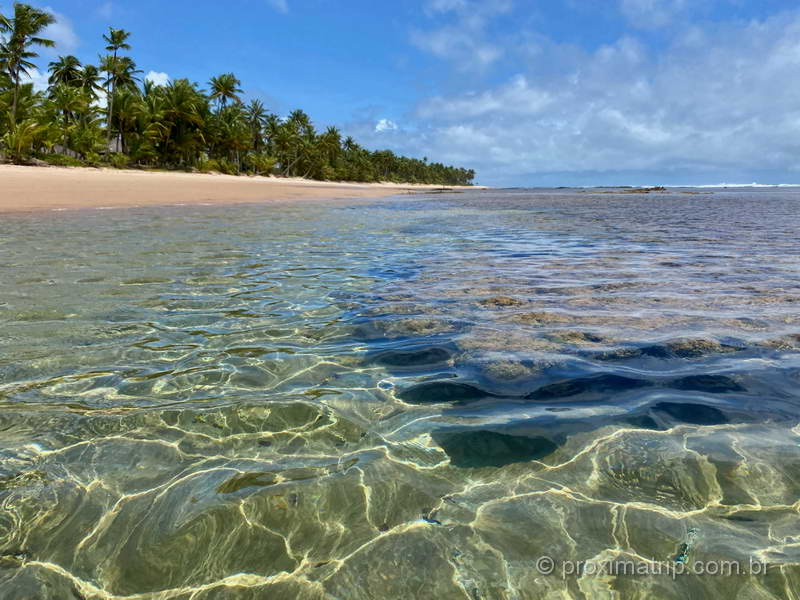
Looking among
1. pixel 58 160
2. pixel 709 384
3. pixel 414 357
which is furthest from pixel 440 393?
pixel 58 160

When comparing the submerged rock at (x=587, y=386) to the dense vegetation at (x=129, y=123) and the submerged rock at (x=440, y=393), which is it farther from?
the dense vegetation at (x=129, y=123)

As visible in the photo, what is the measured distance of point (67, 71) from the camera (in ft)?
178

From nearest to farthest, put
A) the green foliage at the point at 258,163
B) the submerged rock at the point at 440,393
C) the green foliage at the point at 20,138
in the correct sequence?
1. the submerged rock at the point at 440,393
2. the green foliage at the point at 20,138
3. the green foliage at the point at 258,163

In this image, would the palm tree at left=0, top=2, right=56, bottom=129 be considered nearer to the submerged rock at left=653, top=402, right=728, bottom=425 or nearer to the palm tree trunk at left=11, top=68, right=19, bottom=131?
the palm tree trunk at left=11, top=68, right=19, bottom=131

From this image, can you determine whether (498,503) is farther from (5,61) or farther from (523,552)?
(5,61)

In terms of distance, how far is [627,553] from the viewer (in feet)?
6.09

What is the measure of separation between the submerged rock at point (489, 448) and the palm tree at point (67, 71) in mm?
68601

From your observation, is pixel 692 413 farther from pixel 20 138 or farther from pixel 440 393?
pixel 20 138

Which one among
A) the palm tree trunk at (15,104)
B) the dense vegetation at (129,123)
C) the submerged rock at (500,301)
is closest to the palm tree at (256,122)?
the dense vegetation at (129,123)

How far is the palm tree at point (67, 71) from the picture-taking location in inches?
2127

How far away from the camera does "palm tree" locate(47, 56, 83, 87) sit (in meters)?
54.0

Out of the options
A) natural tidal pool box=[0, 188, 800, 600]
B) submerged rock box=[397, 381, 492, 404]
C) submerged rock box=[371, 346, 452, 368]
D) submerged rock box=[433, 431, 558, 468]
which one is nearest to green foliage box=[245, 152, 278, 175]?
natural tidal pool box=[0, 188, 800, 600]

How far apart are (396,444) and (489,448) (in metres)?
0.51

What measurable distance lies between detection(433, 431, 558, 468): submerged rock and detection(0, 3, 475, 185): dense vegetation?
40608mm
